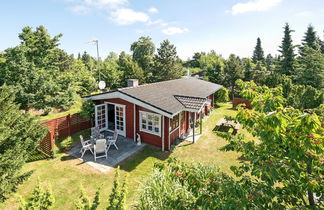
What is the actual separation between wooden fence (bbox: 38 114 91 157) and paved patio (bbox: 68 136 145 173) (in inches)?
44.6

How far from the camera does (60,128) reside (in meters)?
10.6

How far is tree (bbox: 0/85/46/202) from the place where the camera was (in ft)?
16.9

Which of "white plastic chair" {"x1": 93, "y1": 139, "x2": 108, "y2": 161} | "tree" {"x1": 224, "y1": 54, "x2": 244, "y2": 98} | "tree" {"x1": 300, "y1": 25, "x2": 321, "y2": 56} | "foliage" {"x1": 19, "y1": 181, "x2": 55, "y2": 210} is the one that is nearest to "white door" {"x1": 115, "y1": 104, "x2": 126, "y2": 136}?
"white plastic chair" {"x1": 93, "y1": 139, "x2": 108, "y2": 161}

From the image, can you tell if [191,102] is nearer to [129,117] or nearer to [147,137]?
[147,137]

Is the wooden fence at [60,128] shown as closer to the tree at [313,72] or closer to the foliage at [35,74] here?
the foliage at [35,74]

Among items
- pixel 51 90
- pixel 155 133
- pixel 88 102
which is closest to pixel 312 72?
pixel 155 133

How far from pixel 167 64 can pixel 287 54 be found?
849 inches

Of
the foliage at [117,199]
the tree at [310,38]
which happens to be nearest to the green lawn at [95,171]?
the foliage at [117,199]

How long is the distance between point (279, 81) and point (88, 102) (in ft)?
69.9

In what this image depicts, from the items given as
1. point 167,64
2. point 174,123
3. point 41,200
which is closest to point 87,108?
point 174,123

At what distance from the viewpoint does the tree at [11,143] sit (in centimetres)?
514

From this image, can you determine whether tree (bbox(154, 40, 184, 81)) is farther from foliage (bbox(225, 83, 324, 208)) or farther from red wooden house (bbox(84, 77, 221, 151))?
foliage (bbox(225, 83, 324, 208))

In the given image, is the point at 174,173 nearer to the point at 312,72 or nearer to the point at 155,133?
the point at 155,133

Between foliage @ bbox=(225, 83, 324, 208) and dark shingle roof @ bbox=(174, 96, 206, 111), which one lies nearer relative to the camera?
foliage @ bbox=(225, 83, 324, 208)
